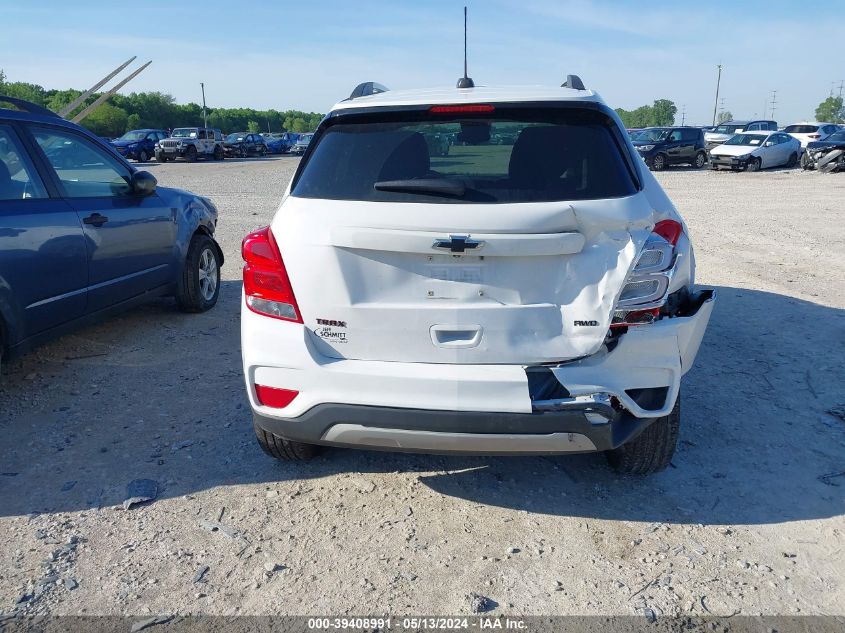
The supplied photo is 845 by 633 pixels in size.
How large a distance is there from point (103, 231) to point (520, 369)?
3681 mm

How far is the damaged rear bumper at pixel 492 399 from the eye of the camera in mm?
2809

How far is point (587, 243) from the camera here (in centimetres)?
284

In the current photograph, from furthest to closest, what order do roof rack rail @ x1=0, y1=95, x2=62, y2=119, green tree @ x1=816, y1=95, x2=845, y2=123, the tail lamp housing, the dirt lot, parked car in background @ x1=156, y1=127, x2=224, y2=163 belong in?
green tree @ x1=816, y1=95, x2=845, y2=123
parked car in background @ x1=156, y1=127, x2=224, y2=163
roof rack rail @ x1=0, y1=95, x2=62, y2=119
the tail lamp housing
the dirt lot

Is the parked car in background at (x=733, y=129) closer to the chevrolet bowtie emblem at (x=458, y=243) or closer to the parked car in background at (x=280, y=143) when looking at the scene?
the parked car in background at (x=280, y=143)

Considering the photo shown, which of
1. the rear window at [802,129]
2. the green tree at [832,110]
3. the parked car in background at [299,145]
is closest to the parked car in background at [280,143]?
the parked car in background at [299,145]

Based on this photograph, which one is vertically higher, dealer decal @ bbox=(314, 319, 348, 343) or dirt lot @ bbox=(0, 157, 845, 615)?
dealer decal @ bbox=(314, 319, 348, 343)

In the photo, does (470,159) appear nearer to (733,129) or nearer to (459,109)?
(459,109)

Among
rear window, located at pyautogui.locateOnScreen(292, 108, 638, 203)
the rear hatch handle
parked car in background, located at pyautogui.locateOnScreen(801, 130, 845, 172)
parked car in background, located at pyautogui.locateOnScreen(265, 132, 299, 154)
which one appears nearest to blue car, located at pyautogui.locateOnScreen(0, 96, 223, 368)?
rear window, located at pyautogui.locateOnScreen(292, 108, 638, 203)

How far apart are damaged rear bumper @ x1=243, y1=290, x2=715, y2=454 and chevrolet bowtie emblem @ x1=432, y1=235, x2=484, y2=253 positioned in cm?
48

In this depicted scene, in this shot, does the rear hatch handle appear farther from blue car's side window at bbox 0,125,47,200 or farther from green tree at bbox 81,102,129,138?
green tree at bbox 81,102,129,138

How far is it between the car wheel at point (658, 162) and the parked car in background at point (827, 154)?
518cm

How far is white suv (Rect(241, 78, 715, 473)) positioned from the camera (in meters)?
2.81

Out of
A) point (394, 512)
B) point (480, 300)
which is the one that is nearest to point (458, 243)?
point (480, 300)

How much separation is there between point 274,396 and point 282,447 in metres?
0.55
